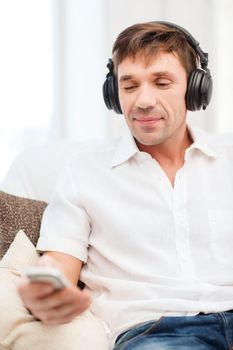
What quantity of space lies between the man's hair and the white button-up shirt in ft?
0.75

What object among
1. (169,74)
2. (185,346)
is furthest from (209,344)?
(169,74)

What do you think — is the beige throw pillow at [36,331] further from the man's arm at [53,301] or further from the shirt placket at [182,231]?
the shirt placket at [182,231]

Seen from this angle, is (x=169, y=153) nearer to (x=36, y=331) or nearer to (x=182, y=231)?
(x=182, y=231)

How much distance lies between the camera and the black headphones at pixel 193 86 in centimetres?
128

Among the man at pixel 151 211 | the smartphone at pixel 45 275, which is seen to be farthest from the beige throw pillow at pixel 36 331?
the smartphone at pixel 45 275

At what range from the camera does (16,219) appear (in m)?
1.33

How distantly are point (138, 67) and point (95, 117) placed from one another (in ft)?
3.63

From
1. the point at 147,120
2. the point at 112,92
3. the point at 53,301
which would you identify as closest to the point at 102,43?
the point at 112,92

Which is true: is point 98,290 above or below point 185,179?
below

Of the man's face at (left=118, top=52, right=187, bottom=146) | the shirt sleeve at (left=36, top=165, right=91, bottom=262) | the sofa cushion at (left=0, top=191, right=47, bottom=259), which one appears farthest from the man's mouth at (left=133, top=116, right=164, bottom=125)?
the sofa cushion at (left=0, top=191, right=47, bottom=259)

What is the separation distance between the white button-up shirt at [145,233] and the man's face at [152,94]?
0.28ft

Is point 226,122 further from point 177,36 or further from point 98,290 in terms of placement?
point 98,290

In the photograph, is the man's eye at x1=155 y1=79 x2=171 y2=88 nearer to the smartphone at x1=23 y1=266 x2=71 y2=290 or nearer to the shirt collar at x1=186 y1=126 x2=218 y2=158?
the shirt collar at x1=186 y1=126 x2=218 y2=158

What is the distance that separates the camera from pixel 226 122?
2480mm
